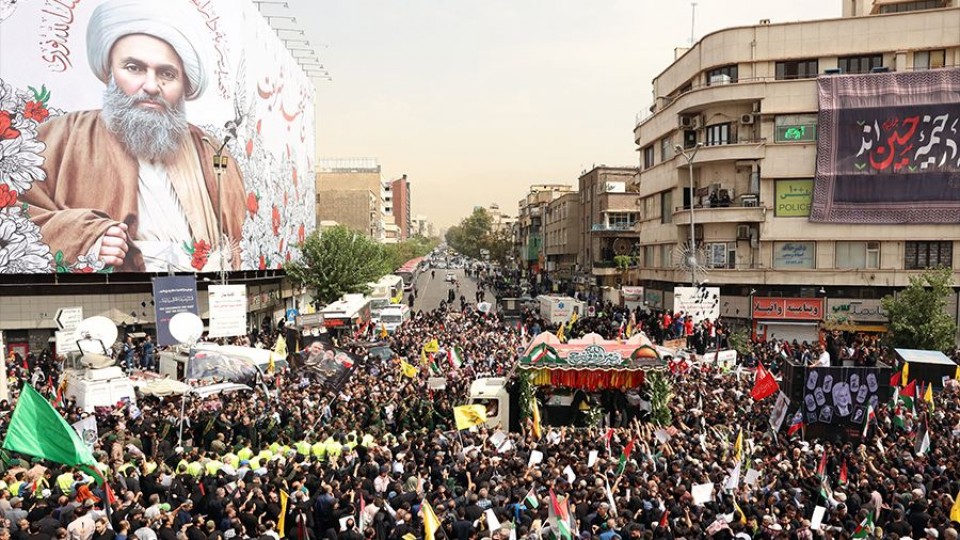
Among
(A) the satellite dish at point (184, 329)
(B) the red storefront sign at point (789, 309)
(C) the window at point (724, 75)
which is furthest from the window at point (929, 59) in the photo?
(A) the satellite dish at point (184, 329)

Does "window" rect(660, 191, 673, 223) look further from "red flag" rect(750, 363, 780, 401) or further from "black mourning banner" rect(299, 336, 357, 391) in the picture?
"black mourning banner" rect(299, 336, 357, 391)

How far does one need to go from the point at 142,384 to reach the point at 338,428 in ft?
26.9

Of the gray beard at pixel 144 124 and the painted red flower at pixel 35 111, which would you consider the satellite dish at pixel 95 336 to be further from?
the painted red flower at pixel 35 111

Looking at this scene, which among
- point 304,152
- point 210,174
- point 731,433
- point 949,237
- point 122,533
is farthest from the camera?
point 304,152

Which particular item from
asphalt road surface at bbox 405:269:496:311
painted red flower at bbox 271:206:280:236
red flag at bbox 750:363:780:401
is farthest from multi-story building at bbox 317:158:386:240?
red flag at bbox 750:363:780:401

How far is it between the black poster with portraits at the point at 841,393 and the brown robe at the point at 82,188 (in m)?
28.8

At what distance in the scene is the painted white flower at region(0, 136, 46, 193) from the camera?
1316 inches

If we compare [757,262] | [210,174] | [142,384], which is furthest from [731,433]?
[210,174]

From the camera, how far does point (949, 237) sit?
114ft

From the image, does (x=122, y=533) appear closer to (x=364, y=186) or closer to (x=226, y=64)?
(x=226, y=64)

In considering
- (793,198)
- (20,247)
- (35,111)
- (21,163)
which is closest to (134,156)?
(35,111)

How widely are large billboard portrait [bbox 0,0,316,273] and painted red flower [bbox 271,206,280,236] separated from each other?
18.4ft

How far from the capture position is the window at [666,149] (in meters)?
42.4

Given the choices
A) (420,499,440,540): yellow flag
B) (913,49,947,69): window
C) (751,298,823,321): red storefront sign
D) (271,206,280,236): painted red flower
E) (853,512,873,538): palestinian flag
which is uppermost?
(913,49,947,69): window
